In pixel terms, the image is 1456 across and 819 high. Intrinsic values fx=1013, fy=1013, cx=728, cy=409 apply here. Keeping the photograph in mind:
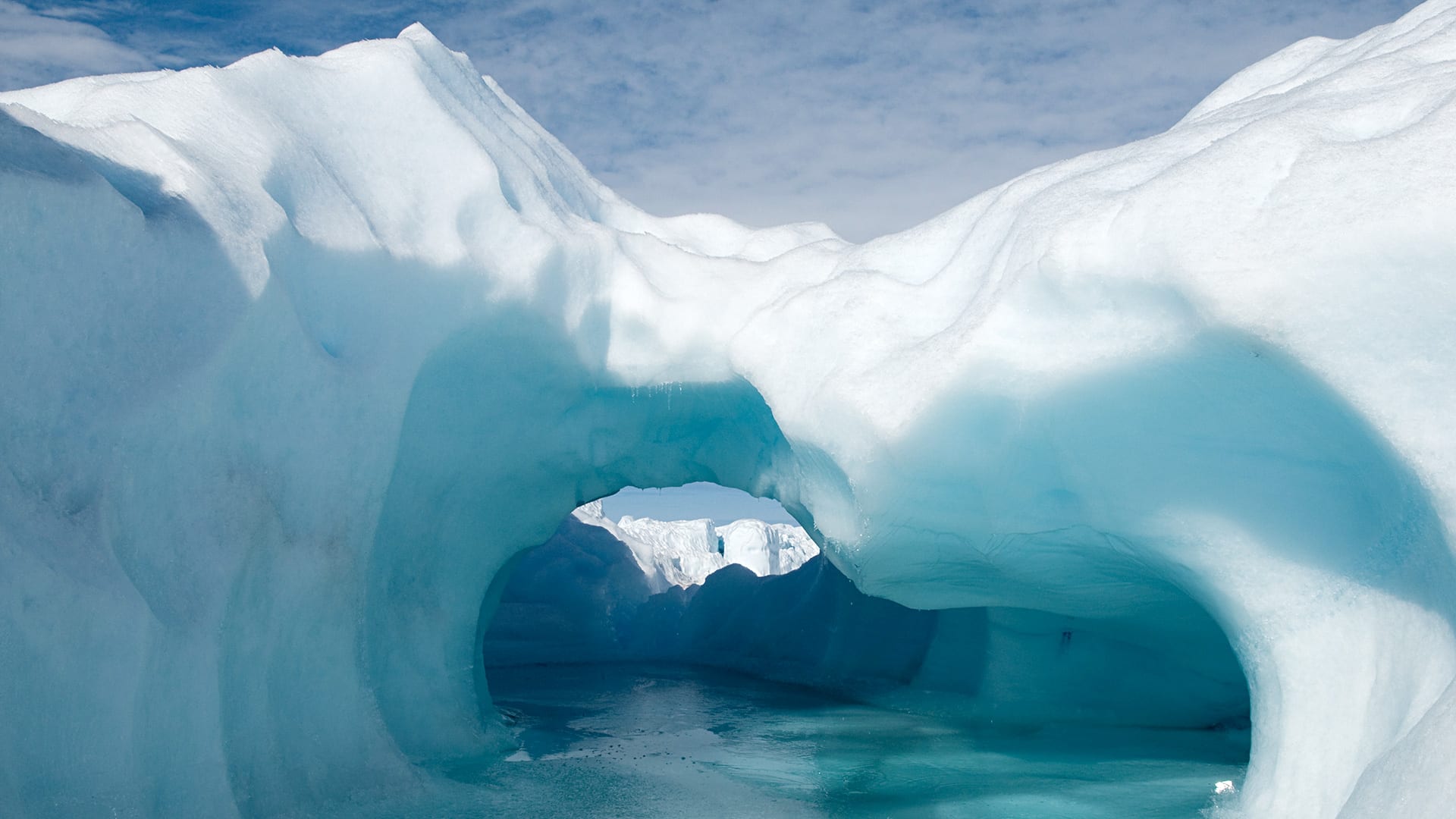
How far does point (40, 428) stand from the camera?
3.44m

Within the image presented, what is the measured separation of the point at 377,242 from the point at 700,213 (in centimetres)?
374

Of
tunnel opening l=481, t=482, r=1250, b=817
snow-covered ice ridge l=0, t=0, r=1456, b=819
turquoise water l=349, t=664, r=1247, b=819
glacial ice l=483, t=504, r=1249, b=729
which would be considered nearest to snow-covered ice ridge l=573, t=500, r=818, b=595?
glacial ice l=483, t=504, r=1249, b=729

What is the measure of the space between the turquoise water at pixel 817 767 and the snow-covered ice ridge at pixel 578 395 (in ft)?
2.36

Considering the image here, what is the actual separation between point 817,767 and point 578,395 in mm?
2832

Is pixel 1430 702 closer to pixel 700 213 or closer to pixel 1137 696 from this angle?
pixel 1137 696

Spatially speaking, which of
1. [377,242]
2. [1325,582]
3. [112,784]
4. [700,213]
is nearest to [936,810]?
[1325,582]

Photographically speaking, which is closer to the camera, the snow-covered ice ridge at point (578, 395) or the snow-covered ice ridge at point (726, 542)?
the snow-covered ice ridge at point (578, 395)

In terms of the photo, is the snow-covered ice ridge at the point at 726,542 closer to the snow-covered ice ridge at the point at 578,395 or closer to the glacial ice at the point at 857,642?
the glacial ice at the point at 857,642

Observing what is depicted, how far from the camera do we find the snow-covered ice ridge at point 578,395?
3338 millimetres

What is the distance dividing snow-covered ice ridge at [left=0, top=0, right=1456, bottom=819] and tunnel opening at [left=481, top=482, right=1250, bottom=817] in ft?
3.33

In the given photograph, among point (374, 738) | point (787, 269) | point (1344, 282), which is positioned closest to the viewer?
point (1344, 282)

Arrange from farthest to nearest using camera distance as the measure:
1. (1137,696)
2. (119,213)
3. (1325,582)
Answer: (1137,696) < (1325,582) < (119,213)

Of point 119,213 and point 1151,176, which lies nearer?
point 119,213

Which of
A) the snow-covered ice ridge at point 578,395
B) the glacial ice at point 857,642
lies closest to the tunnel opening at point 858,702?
the glacial ice at point 857,642
